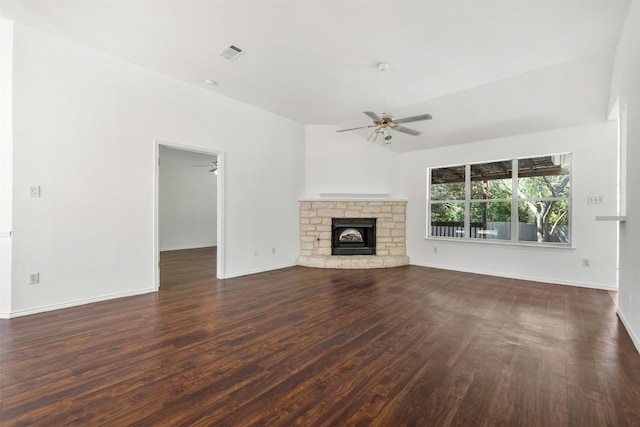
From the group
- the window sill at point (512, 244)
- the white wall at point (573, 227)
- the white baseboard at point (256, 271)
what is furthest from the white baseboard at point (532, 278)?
the white baseboard at point (256, 271)

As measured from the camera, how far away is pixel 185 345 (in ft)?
8.11

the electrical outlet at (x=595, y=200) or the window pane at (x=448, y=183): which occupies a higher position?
the window pane at (x=448, y=183)

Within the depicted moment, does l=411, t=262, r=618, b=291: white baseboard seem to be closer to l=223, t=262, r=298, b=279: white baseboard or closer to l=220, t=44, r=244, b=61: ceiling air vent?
l=223, t=262, r=298, b=279: white baseboard

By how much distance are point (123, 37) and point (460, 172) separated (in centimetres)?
592

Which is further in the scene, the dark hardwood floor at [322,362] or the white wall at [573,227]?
the white wall at [573,227]

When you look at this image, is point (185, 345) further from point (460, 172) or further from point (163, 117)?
point (460, 172)

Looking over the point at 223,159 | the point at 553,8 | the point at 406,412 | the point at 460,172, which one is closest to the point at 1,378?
the point at 406,412

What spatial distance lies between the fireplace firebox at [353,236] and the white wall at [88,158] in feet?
8.06

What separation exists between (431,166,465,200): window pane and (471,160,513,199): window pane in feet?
0.74

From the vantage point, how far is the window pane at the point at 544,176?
15.9 ft

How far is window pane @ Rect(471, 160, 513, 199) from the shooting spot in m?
5.45

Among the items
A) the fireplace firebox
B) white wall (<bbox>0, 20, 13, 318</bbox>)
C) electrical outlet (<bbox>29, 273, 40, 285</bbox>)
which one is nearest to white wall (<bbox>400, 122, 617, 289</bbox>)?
the fireplace firebox

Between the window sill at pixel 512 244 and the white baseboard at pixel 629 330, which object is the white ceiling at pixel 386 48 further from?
the white baseboard at pixel 629 330

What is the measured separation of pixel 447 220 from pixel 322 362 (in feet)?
16.1
